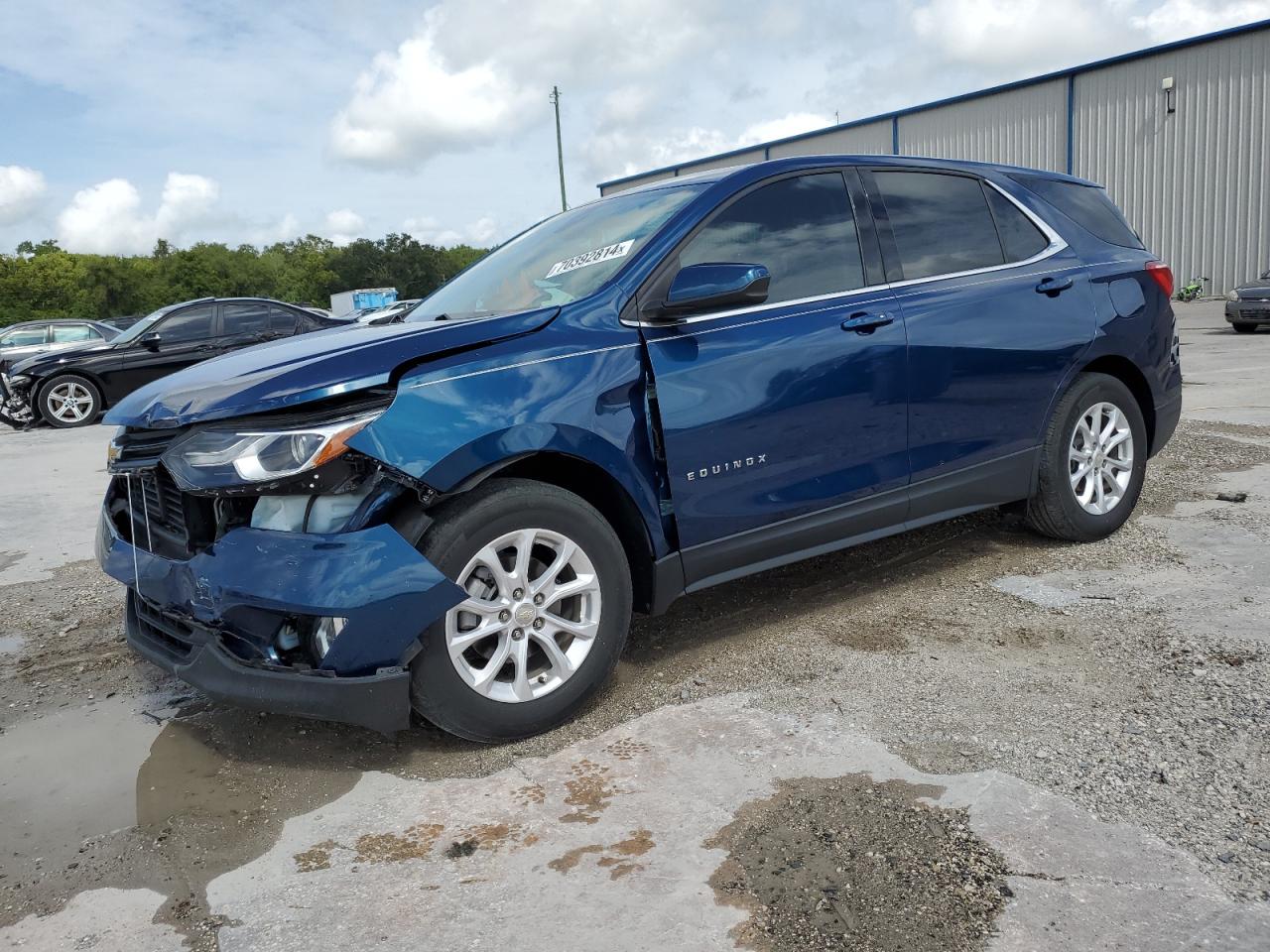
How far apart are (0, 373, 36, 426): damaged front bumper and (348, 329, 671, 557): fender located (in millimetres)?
12297

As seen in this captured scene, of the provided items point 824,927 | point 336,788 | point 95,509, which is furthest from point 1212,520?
point 95,509

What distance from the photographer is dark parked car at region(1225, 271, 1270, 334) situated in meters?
16.2

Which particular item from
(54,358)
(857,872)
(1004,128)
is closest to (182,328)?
(54,358)

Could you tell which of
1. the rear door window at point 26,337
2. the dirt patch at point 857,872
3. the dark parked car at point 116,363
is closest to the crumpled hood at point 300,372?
the dirt patch at point 857,872

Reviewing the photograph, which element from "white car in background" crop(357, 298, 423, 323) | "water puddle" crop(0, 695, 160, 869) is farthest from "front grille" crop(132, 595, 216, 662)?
"white car in background" crop(357, 298, 423, 323)

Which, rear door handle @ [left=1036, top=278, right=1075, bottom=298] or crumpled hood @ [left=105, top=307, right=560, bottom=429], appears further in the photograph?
rear door handle @ [left=1036, top=278, right=1075, bottom=298]

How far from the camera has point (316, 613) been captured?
9.00ft

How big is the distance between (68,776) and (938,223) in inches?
150

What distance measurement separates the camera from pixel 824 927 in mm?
2174

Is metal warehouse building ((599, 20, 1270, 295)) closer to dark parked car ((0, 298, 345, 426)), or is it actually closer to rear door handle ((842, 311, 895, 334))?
dark parked car ((0, 298, 345, 426))

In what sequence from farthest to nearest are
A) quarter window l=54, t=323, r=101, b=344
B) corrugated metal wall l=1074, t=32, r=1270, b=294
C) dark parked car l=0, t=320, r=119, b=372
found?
corrugated metal wall l=1074, t=32, r=1270, b=294 < quarter window l=54, t=323, r=101, b=344 < dark parked car l=0, t=320, r=119, b=372

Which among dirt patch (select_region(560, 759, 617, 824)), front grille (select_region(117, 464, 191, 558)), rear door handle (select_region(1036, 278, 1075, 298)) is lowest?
dirt patch (select_region(560, 759, 617, 824))

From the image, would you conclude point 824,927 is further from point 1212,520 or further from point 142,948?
point 1212,520

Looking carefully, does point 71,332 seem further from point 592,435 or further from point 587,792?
point 587,792
